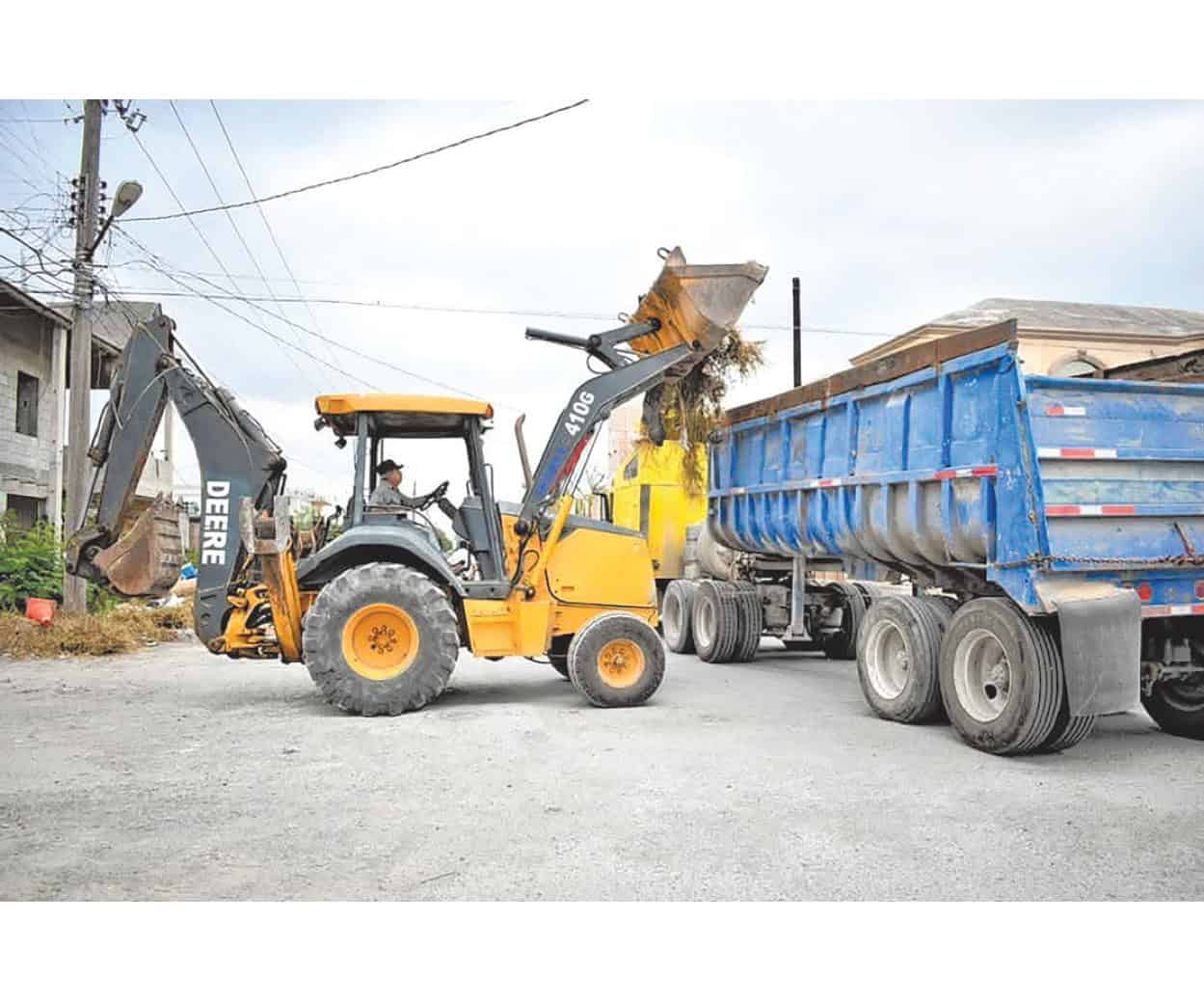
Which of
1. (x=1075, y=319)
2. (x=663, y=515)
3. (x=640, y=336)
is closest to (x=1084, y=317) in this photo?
(x=1075, y=319)

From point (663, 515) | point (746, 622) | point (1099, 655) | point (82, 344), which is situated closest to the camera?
point (1099, 655)

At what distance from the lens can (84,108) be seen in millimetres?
14375

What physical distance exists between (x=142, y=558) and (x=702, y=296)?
508 cm

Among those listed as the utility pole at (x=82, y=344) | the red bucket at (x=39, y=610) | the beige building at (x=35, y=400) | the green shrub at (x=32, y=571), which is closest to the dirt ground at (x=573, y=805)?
the red bucket at (x=39, y=610)

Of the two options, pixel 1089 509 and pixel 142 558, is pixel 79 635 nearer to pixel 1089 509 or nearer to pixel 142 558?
pixel 142 558

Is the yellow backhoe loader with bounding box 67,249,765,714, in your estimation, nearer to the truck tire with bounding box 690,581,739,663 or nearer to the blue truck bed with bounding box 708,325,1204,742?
the blue truck bed with bounding box 708,325,1204,742

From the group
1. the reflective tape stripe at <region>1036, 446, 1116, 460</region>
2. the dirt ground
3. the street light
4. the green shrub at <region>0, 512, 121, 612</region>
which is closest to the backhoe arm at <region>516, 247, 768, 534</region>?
the dirt ground

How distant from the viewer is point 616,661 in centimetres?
841

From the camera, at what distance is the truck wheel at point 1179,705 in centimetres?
722

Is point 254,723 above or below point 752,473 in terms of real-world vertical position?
below

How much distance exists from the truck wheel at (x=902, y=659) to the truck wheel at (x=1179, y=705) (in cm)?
145

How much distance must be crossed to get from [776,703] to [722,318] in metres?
3.35

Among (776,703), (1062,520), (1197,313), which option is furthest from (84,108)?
(1197,313)

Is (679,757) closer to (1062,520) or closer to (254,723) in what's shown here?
(1062,520)
